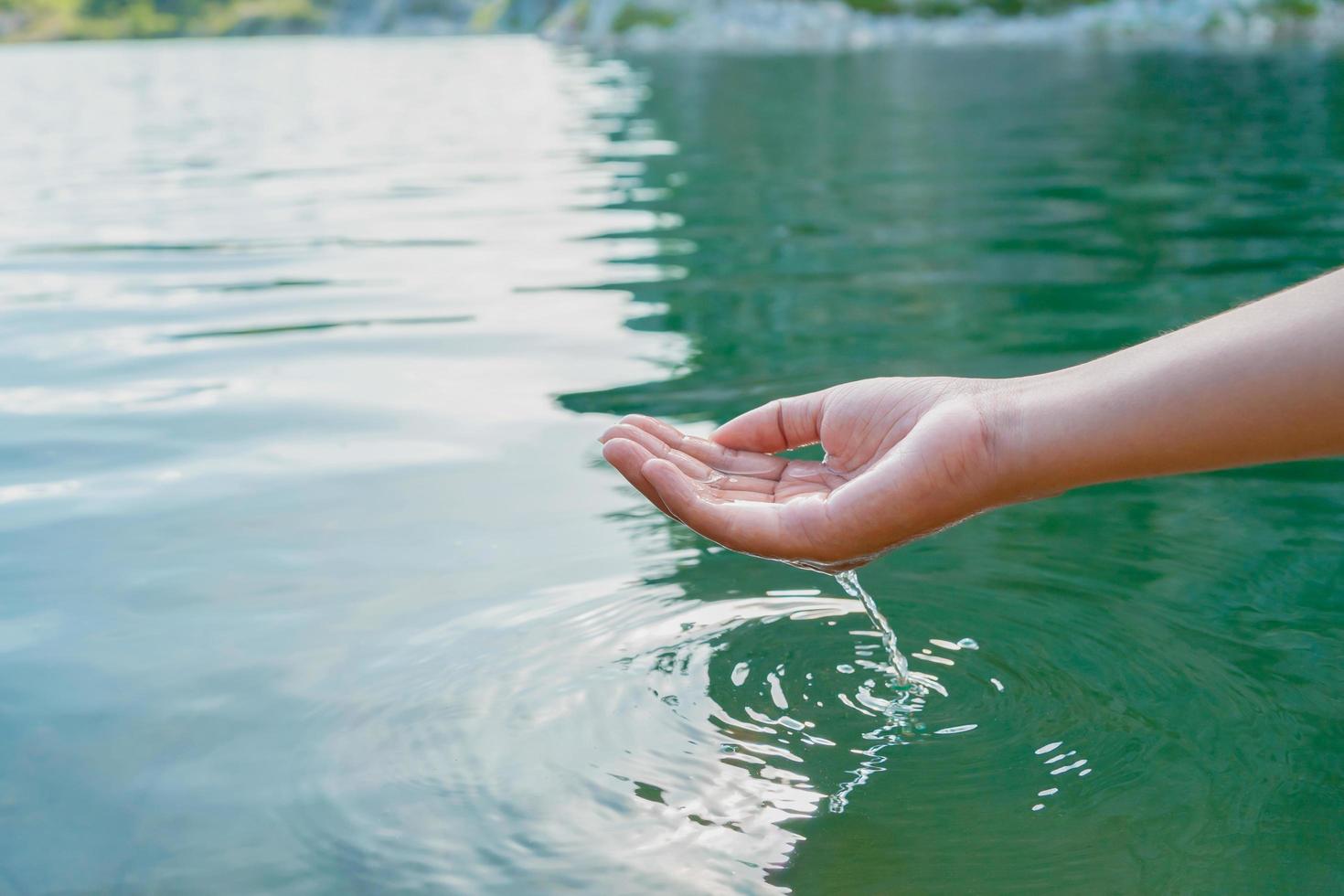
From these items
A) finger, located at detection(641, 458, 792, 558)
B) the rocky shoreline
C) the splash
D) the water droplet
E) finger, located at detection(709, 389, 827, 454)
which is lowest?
the water droplet

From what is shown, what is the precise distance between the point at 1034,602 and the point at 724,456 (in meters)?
0.89

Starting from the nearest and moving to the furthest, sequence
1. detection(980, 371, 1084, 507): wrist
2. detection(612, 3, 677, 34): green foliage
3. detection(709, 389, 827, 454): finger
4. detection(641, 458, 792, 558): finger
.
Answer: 1. detection(980, 371, 1084, 507): wrist
2. detection(641, 458, 792, 558): finger
3. detection(709, 389, 827, 454): finger
4. detection(612, 3, 677, 34): green foliage

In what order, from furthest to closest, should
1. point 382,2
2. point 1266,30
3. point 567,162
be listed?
point 382,2 < point 1266,30 < point 567,162

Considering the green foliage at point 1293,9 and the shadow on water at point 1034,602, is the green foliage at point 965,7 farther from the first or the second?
the shadow on water at point 1034,602

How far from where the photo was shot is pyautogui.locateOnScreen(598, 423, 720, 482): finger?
9.49 ft

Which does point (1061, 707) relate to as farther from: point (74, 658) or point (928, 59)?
point (928, 59)

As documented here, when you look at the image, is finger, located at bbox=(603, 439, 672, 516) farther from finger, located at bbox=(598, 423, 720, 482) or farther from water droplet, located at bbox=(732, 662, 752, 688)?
water droplet, located at bbox=(732, 662, 752, 688)

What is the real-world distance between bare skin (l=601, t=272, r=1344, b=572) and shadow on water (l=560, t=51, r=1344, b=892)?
390 millimetres

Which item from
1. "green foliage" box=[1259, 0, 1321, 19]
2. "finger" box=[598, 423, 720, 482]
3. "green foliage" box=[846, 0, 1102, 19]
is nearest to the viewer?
"finger" box=[598, 423, 720, 482]

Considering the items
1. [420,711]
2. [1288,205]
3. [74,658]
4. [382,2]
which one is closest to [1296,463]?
[420,711]

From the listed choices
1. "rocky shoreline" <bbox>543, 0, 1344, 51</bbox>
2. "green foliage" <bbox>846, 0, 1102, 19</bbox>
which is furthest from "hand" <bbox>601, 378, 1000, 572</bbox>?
"green foliage" <bbox>846, 0, 1102, 19</bbox>

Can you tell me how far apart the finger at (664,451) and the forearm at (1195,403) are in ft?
2.46

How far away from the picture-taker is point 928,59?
32.7 metres

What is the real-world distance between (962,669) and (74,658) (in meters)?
2.12
